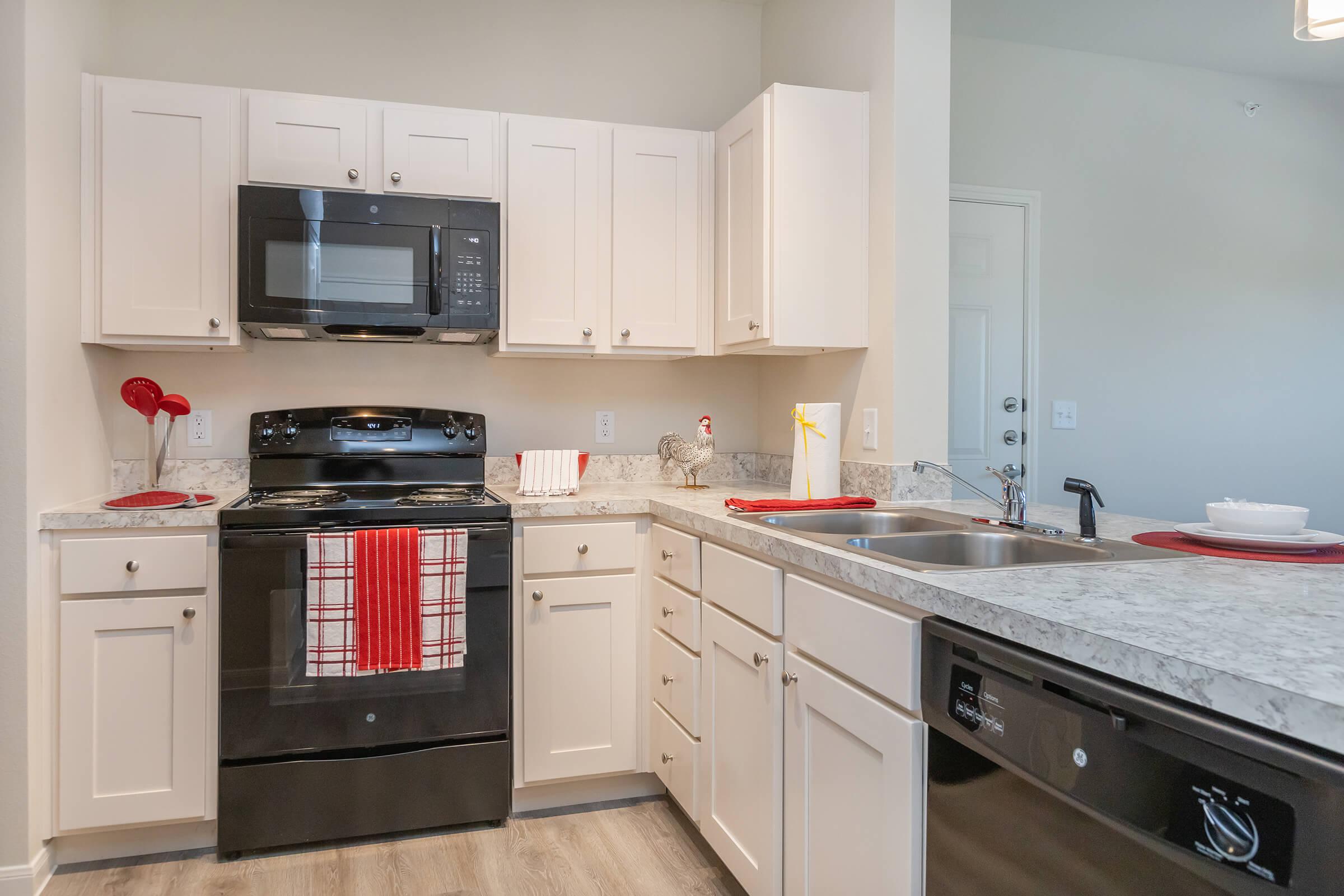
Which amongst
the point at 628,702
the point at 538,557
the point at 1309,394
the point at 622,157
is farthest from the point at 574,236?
the point at 1309,394

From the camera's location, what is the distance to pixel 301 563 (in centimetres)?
217

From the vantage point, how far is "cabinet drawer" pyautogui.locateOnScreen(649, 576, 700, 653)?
215 centimetres

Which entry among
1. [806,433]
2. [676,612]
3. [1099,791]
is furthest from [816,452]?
[1099,791]

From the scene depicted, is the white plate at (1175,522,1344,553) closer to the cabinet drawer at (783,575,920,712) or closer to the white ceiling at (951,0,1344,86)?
the cabinet drawer at (783,575,920,712)

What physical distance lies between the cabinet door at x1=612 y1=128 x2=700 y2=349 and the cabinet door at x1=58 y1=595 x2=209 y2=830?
154cm

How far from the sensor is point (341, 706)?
2.22 meters

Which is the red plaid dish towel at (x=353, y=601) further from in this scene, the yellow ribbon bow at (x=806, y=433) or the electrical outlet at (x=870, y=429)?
the electrical outlet at (x=870, y=429)

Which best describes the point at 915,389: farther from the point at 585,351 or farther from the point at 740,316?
the point at 585,351

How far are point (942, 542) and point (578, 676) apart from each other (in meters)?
1.18

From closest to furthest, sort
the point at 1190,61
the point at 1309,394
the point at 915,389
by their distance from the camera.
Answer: the point at 915,389, the point at 1190,61, the point at 1309,394

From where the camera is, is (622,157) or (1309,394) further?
(1309,394)

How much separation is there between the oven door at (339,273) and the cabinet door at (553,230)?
0.28 metres

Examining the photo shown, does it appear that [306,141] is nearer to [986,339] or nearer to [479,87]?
[479,87]

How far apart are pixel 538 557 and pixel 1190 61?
3.50 m
